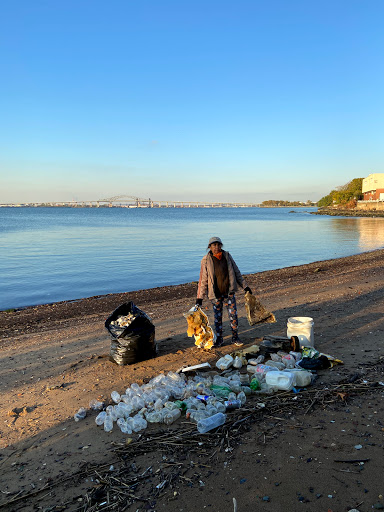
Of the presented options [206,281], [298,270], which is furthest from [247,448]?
[298,270]

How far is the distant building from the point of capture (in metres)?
85.4

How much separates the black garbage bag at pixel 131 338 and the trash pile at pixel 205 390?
0.80 m

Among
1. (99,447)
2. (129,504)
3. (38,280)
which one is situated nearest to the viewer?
(129,504)

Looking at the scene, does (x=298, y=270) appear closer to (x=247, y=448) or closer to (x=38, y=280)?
(x=38, y=280)

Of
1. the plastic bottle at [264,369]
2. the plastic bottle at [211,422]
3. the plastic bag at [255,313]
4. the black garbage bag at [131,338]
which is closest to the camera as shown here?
the plastic bottle at [211,422]

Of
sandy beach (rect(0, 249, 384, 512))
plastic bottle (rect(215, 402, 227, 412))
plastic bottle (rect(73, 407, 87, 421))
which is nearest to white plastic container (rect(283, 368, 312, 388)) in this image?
sandy beach (rect(0, 249, 384, 512))

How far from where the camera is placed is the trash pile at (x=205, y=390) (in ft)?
13.5

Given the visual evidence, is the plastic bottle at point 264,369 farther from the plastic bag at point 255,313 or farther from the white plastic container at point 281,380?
the plastic bag at point 255,313

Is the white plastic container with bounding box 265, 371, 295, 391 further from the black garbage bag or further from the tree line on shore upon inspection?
the tree line on shore

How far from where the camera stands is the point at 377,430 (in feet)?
11.9

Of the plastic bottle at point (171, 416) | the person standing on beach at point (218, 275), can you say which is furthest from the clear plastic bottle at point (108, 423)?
the person standing on beach at point (218, 275)

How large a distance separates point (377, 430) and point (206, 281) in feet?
11.1

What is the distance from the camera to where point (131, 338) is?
19.1ft

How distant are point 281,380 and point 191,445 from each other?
5.10 ft
